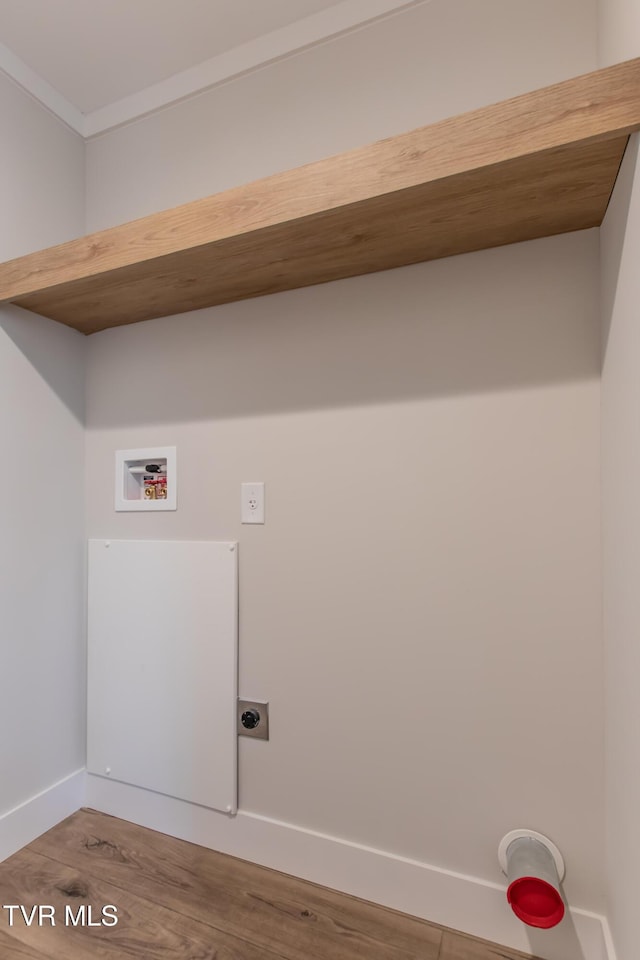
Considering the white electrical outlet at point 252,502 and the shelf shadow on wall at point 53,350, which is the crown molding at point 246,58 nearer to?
the shelf shadow on wall at point 53,350

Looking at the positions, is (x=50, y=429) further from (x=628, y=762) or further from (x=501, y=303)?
(x=628, y=762)

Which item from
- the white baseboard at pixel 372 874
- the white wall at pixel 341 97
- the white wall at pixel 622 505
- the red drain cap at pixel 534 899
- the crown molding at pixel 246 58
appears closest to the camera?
the white wall at pixel 622 505

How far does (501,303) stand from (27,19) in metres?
1.67

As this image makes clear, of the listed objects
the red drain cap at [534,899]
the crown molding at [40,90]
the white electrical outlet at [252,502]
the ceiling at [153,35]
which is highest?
the ceiling at [153,35]

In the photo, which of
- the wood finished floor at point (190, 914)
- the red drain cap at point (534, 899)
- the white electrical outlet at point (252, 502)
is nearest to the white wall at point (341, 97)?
the white electrical outlet at point (252, 502)

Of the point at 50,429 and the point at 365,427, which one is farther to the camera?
the point at 50,429

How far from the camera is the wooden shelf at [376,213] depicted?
90 cm

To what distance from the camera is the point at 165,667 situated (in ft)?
5.48

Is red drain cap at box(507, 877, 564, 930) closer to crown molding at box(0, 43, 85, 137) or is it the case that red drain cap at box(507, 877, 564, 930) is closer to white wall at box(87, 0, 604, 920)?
white wall at box(87, 0, 604, 920)

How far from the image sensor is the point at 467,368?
131cm

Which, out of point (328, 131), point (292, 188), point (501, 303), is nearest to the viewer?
point (292, 188)

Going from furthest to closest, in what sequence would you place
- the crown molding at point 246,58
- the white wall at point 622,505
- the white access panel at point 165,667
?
the white access panel at point 165,667
the crown molding at point 246,58
the white wall at point 622,505

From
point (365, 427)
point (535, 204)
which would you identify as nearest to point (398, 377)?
point (365, 427)

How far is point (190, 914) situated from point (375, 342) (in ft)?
5.30
